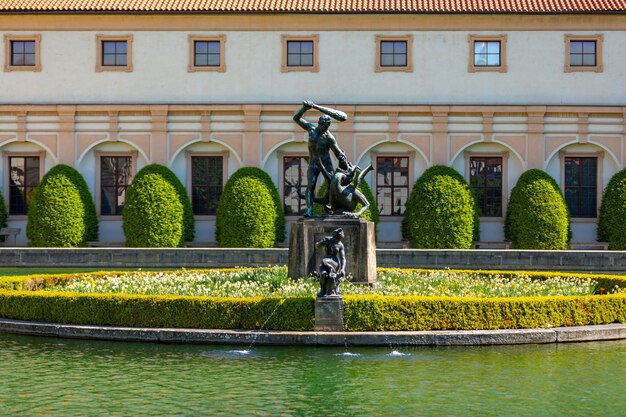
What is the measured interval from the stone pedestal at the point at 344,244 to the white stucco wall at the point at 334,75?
20041 mm

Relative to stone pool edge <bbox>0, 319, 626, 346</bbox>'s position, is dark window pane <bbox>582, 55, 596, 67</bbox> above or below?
above

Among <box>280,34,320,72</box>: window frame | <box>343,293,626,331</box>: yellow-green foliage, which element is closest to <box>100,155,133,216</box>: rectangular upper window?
<box>280,34,320,72</box>: window frame

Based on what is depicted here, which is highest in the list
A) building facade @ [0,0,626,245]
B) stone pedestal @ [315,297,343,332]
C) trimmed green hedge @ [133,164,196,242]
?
building facade @ [0,0,626,245]

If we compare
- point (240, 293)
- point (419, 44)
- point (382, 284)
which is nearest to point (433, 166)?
point (419, 44)

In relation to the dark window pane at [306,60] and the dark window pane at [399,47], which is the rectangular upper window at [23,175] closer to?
the dark window pane at [306,60]

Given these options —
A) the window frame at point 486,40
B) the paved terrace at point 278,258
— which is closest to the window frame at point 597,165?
the window frame at point 486,40

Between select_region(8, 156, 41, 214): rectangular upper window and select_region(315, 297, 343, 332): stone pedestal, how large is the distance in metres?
26.6

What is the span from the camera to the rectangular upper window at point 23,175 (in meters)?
39.3

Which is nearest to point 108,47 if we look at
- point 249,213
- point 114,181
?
point 114,181

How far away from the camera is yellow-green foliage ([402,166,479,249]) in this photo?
117 feet

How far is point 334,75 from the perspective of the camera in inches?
1512

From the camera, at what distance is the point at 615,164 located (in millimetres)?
38188

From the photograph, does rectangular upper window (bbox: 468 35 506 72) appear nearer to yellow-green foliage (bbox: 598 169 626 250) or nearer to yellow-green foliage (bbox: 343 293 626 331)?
yellow-green foliage (bbox: 598 169 626 250)

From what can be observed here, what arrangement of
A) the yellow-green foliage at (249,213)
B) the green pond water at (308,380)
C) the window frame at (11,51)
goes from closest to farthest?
the green pond water at (308,380) → the yellow-green foliage at (249,213) → the window frame at (11,51)
